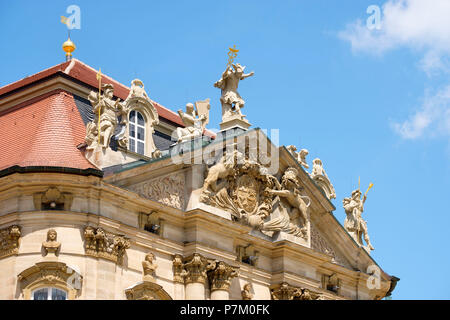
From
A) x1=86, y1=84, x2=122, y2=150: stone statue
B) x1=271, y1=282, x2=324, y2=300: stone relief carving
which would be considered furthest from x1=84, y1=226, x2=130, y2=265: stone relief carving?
x1=271, y1=282, x2=324, y2=300: stone relief carving

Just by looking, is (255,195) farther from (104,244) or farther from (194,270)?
(104,244)

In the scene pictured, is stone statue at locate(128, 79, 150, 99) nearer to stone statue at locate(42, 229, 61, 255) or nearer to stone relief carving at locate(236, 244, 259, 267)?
stone relief carving at locate(236, 244, 259, 267)

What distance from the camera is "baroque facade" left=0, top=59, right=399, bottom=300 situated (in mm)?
41562

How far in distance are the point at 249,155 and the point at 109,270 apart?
861cm

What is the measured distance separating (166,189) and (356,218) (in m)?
11.5

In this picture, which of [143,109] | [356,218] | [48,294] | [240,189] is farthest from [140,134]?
[356,218]

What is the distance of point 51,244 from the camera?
4109 cm

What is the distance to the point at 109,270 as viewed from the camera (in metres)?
42.2

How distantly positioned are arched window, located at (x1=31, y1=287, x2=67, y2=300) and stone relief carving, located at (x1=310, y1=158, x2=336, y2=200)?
15.6 meters

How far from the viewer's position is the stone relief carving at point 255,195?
154 feet

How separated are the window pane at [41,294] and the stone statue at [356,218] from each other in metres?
16.8

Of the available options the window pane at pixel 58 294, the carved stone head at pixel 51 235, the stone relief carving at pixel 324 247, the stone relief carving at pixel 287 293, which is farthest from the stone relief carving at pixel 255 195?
the window pane at pixel 58 294

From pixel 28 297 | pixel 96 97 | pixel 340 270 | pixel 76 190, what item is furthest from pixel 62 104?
pixel 340 270
